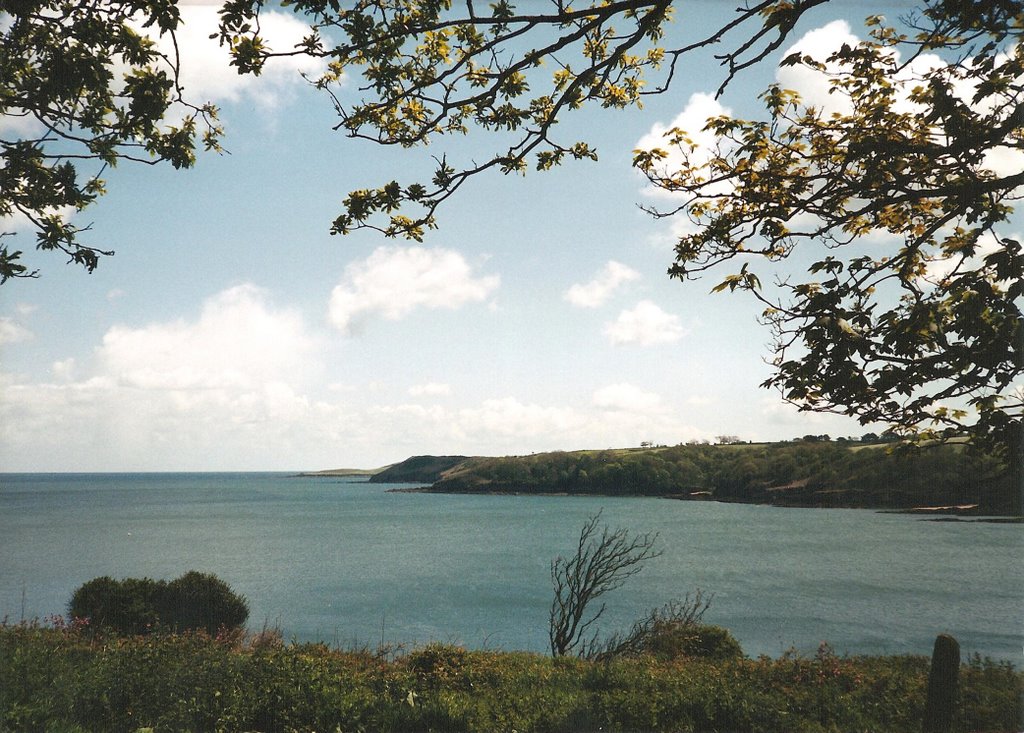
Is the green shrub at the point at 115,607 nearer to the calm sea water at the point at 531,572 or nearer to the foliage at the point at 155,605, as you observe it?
the foliage at the point at 155,605

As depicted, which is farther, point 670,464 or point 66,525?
point 670,464

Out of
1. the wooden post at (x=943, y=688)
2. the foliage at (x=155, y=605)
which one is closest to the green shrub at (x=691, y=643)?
the wooden post at (x=943, y=688)

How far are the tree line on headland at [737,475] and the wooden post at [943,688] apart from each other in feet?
132

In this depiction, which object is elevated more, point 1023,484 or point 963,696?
point 1023,484

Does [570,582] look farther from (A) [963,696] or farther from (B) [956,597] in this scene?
(B) [956,597]

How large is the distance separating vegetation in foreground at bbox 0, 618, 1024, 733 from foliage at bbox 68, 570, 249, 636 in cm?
471

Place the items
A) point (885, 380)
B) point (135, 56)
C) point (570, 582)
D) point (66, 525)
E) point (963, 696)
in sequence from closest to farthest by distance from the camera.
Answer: point (885, 380)
point (135, 56)
point (963, 696)
point (570, 582)
point (66, 525)

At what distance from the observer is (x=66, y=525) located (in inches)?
3447

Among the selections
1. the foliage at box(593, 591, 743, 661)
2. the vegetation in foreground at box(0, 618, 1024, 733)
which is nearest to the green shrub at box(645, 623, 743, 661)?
the foliage at box(593, 591, 743, 661)

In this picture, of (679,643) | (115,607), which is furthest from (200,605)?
(679,643)

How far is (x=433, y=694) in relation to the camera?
317 inches

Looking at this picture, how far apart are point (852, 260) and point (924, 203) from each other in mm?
2418

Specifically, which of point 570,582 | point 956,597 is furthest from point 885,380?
point 956,597

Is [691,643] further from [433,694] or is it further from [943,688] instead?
[433,694]
